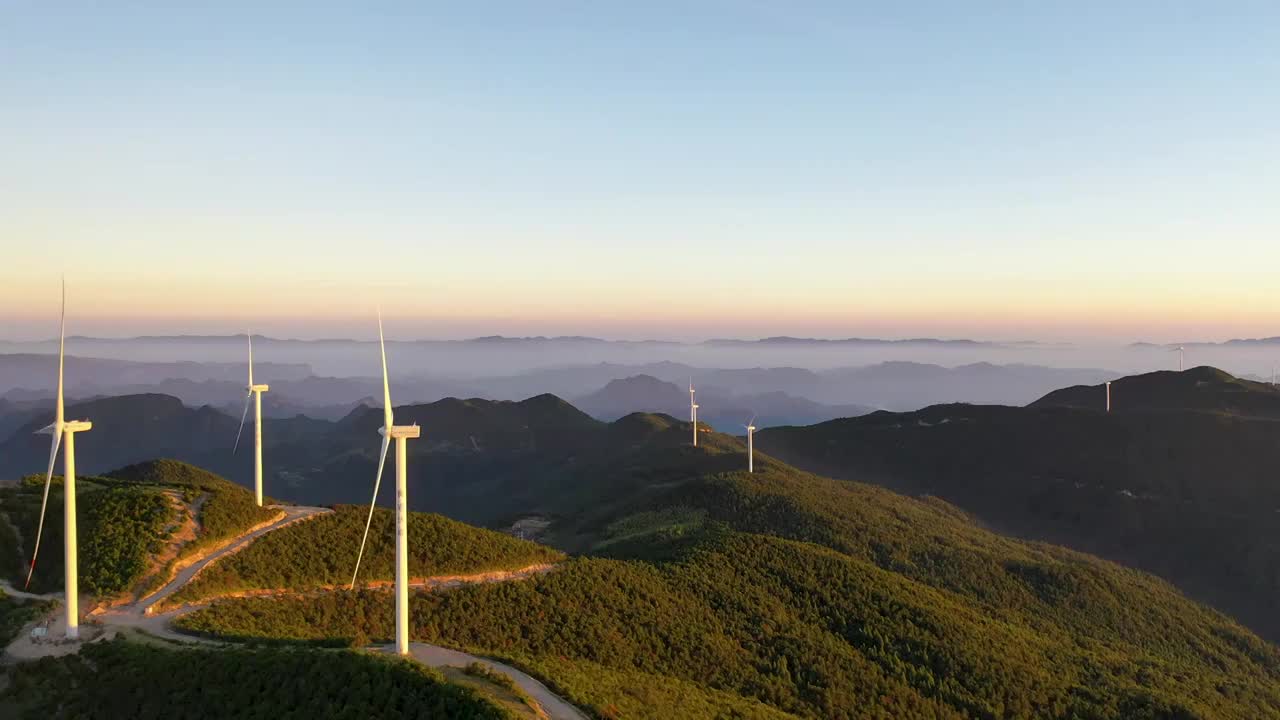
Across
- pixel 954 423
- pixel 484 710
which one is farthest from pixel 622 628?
pixel 954 423

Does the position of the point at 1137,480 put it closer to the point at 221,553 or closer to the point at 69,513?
the point at 221,553

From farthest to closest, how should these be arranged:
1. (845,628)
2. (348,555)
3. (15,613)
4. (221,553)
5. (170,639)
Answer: (845,628) < (348,555) < (221,553) < (15,613) < (170,639)

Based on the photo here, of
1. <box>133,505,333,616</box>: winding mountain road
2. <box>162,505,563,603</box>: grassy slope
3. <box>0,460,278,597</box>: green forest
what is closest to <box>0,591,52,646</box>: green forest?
<box>0,460,278,597</box>: green forest

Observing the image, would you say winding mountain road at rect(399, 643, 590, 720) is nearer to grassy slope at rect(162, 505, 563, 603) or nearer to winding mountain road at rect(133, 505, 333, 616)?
grassy slope at rect(162, 505, 563, 603)

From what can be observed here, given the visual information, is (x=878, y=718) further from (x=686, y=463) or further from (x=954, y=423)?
(x=954, y=423)

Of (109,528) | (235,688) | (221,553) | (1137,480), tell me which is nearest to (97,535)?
(109,528)

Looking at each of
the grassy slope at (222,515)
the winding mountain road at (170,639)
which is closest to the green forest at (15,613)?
the winding mountain road at (170,639)
